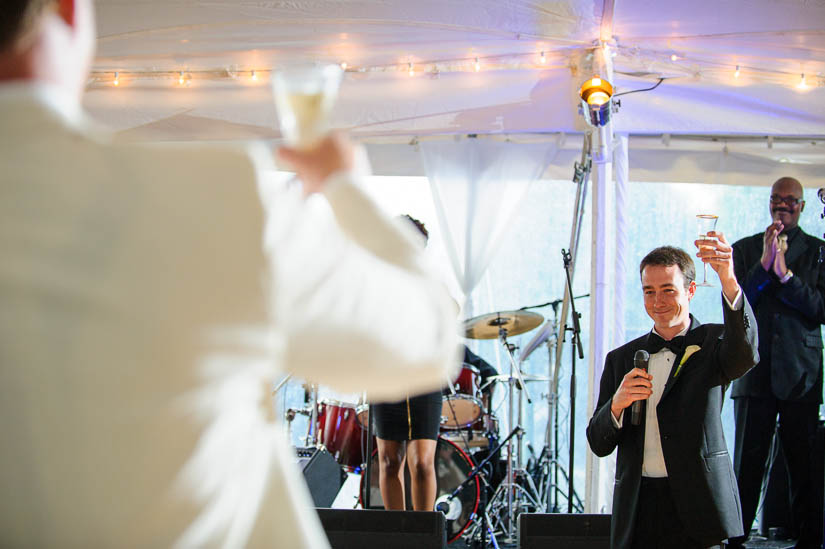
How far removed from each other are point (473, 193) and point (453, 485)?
7.57 ft

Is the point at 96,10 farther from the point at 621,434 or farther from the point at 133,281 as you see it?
the point at 133,281

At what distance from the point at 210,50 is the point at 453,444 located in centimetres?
304

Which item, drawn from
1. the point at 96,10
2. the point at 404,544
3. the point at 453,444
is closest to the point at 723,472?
the point at 404,544

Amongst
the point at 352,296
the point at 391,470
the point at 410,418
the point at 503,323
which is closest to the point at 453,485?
the point at 503,323

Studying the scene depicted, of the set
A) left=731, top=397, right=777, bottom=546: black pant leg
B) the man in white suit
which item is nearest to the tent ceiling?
left=731, top=397, right=777, bottom=546: black pant leg

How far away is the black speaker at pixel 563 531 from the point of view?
11.7ft

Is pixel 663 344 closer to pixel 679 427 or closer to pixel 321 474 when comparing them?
pixel 679 427

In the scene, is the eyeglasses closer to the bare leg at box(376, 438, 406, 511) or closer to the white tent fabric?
the white tent fabric

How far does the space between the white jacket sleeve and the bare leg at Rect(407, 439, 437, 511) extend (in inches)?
140

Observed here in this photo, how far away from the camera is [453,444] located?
576cm

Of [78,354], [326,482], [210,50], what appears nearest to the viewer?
[78,354]

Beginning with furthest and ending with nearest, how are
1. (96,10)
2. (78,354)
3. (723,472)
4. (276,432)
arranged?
(96,10) → (723,472) → (276,432) → (78,354)

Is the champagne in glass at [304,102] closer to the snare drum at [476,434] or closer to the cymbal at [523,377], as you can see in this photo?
the cymbal at [523,377]

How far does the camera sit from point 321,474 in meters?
5.33
